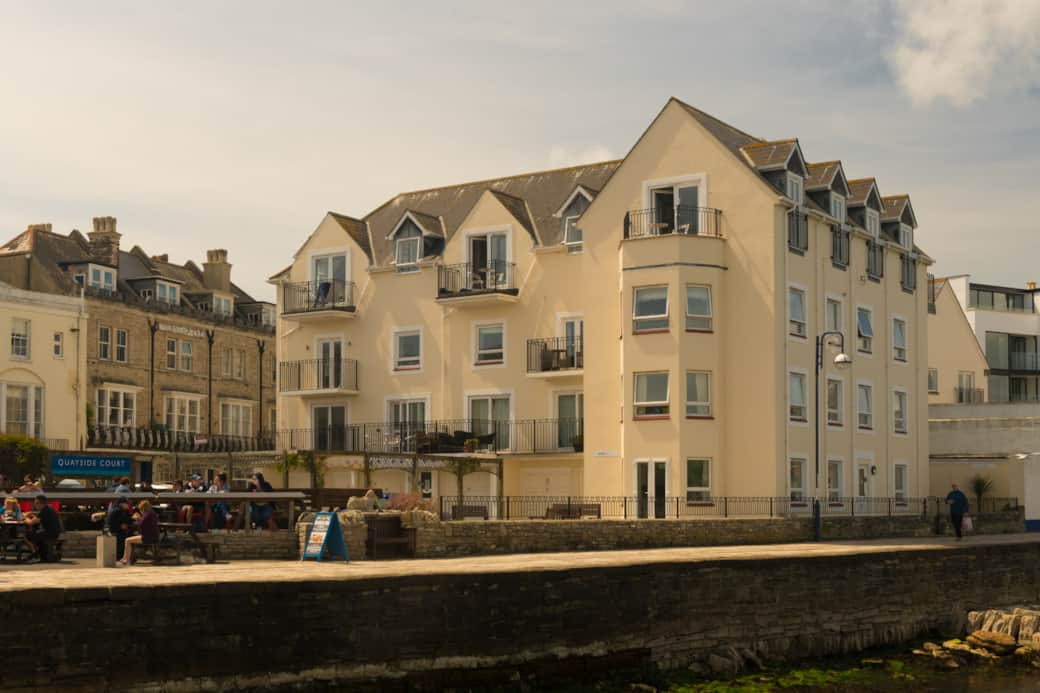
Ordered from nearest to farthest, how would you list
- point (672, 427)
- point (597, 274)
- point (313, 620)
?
point (313, 620), point (672, 427), point (597, 274)

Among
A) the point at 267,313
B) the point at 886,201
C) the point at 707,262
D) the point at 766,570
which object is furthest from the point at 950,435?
the point at 267,313

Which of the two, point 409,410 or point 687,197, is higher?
point 687,197

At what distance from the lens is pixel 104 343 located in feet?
196

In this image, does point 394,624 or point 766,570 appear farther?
point 766,570

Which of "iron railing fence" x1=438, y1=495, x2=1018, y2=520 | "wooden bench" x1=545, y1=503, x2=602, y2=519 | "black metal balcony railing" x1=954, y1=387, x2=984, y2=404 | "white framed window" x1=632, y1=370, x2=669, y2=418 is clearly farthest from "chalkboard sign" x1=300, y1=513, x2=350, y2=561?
"black metal balcony railing" x1=954, y1=387, x2=984, y2=404

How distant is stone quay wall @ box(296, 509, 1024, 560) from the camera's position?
29094 mm

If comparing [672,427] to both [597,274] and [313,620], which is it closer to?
[597,274]

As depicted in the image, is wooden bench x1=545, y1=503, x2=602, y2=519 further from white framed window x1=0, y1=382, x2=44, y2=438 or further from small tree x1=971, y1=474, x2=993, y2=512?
white framed window x1=0, y1=382, x2=44, y2=438

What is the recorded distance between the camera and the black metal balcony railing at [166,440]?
192 feet

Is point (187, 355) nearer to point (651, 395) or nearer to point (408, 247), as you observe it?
point (408, 247)

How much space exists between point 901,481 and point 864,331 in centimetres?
570

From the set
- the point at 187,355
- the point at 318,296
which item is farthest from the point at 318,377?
the point at 187,355

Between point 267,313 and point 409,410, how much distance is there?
963 inches

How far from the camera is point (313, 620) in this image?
20609mm
